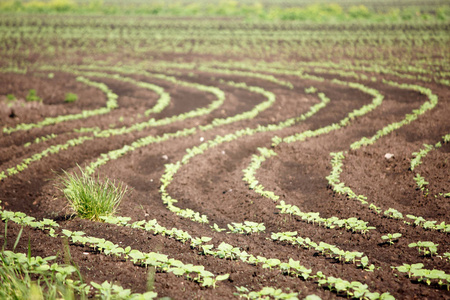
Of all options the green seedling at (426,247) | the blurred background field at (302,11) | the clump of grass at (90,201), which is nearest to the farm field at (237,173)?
the green seedling at (426,247)

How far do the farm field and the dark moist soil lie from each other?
0.03m

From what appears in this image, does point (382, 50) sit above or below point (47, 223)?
above

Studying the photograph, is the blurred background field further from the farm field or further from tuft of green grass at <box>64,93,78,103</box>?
tuft of green grass at <box>64,93,78,103</box>

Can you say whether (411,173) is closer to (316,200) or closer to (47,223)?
(316,200)

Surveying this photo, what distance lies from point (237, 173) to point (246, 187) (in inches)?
28.3

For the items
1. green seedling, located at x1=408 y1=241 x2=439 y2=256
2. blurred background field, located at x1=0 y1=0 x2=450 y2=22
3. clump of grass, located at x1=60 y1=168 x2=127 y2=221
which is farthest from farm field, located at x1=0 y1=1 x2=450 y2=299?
blurred background field, located at x1=0 y1=0 x2=450 y2=22

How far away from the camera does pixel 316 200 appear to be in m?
→ 6.59

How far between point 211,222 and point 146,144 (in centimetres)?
402

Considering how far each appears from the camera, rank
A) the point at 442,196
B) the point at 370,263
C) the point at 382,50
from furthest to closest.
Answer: the point at 382,50 → the point at 442,196 → the point at 370,263

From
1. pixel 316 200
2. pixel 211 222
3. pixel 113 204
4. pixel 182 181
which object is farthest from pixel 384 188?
pixel 113 204

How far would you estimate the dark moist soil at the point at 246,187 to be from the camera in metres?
4.26

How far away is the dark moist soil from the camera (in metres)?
4.26

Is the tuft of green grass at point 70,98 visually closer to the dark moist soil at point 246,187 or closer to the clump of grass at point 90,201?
the dark moist soil at point 246,187

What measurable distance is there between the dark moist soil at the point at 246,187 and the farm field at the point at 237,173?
0.03m
